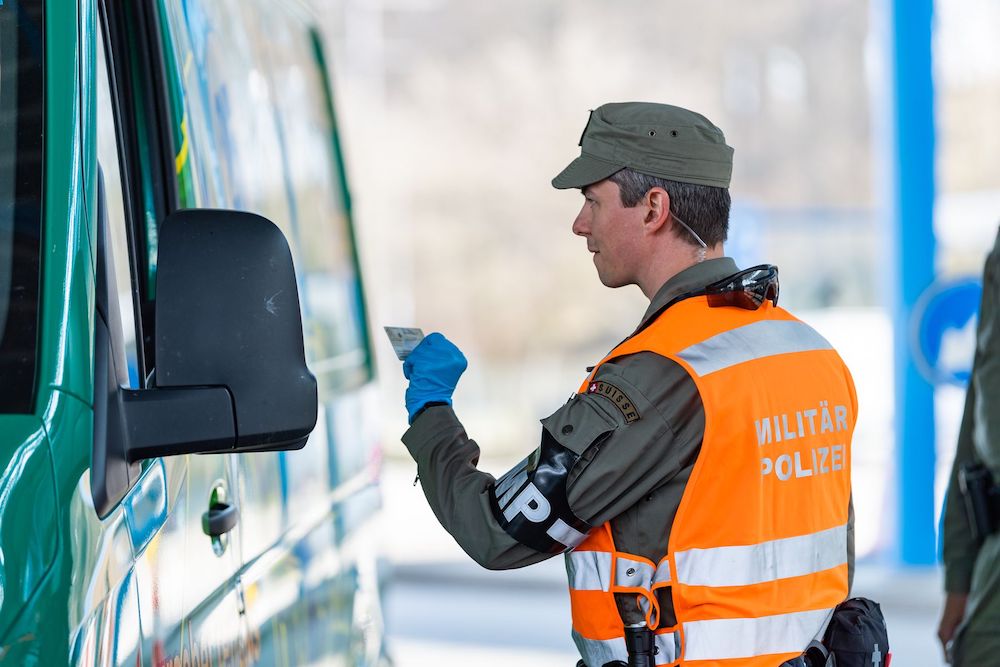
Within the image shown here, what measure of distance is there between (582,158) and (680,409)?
518mm

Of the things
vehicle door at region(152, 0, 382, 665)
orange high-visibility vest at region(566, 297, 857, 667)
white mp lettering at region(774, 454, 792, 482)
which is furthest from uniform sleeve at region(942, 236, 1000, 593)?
vehicle door at region(152, 0, 382, 665)

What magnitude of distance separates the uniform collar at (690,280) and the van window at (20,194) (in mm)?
1024

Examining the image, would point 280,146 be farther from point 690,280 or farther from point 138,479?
point 138,479

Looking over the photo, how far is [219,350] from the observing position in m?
1.65

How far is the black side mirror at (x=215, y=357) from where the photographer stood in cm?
162

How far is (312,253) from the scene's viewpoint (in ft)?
11.0

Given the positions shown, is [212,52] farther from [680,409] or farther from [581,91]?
[581,91]

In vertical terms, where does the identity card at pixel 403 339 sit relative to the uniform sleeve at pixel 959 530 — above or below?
above

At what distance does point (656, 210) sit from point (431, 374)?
0.49 m

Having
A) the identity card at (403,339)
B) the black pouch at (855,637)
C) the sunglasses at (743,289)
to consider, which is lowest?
the black pouch at (855,637)

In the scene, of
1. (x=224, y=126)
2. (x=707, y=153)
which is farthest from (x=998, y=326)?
(x=224, y=126)

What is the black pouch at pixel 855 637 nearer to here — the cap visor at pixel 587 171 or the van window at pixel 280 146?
the cap visor at pixel 587 171

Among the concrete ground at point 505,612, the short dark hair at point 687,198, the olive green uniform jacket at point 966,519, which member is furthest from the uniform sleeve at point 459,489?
the concrete ground at point 505,612

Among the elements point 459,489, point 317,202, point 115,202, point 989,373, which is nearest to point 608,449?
point 459,489
